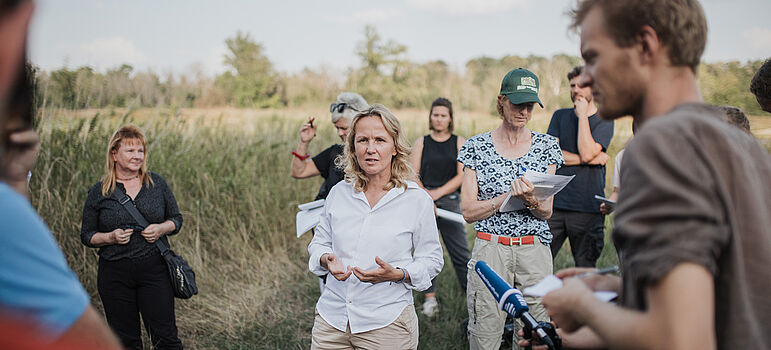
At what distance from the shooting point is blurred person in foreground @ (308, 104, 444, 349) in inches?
112

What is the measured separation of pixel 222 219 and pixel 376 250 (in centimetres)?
462

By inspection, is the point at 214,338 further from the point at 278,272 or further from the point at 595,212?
the point at 595,212

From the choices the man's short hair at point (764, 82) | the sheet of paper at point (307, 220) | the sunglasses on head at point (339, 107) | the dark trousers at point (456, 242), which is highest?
the man's short hair at point (764, 82)

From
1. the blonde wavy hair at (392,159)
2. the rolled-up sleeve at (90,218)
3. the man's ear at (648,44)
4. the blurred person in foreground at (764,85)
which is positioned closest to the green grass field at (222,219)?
the rolled-up sleeve at (90,218)

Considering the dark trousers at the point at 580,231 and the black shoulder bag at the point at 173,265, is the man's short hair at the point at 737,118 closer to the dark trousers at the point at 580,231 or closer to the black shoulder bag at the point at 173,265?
the dark trousers at the point at 580,231

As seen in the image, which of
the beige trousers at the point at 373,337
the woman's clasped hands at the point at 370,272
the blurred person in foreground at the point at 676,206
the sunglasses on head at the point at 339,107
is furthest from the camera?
the sunglasses on head at the point at 339,107

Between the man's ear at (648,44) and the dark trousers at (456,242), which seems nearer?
the man's ear at (648,44)

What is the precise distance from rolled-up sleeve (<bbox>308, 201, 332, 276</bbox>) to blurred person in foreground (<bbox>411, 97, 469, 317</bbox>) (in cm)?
266

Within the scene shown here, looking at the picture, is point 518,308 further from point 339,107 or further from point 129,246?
point 339,107

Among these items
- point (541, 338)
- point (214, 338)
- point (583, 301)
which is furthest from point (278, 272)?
point (583, 301)

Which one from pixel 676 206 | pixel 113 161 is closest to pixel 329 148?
pixel 113 161

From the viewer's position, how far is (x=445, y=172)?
233 inches

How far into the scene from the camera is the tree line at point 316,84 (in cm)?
715

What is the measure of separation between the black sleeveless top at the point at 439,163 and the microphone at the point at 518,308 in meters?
3.86
